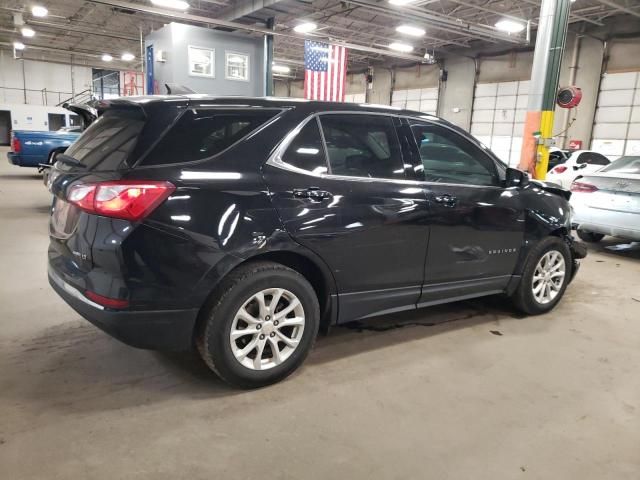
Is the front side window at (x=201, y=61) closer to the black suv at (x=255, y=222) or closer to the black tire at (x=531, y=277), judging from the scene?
the black suv at (x=255, y=222)

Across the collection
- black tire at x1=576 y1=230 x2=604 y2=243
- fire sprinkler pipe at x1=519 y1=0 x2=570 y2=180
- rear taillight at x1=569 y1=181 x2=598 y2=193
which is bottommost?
black tire at x1=576 y1=230 x2=604 y2=243

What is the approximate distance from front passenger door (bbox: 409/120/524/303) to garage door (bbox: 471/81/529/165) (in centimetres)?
1644

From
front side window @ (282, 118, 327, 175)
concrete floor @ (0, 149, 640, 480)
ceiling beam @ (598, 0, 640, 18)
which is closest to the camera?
concrete floor @ (0, 149, 640, 480)

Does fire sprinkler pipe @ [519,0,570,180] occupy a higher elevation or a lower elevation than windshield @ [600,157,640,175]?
higher

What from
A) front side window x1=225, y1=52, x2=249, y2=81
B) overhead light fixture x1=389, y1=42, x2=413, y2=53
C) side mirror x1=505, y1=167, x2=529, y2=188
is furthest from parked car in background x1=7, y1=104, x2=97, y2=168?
overhead light fixture x1=389, y1=42, x2=413, y2=53

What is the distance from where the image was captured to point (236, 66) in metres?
13.7

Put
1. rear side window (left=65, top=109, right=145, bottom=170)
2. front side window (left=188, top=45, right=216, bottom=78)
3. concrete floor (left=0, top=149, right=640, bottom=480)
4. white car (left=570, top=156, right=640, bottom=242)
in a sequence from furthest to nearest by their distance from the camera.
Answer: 1. front side window (left=188, top=45, right=216, bottom=78)
2. white car (left=570, top=156, right=640, bottom=242)
3. rear side window (left=65, top=109, right=145, bottom=170)
4. concrete floor (left=0, top=149, right=640, bottom=480)

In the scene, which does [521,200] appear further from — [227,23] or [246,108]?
[227,23]

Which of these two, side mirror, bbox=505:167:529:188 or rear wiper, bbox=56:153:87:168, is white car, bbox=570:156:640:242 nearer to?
side mirror, bbox=505:167:529:188

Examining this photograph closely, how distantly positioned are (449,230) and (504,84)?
1821 cm

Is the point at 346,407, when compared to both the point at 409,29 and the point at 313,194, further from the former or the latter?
the point at 409,29

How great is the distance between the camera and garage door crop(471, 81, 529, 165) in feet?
60.9

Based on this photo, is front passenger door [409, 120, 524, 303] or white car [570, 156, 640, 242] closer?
front passenger door [409, 120, 524, 303]

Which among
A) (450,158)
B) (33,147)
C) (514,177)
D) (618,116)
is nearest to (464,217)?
(450,158)
